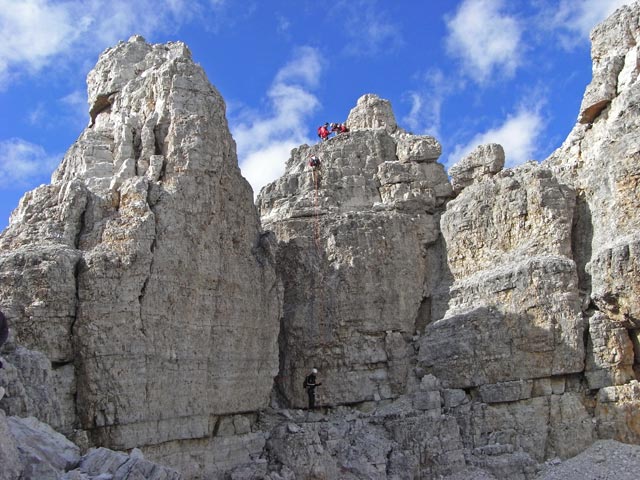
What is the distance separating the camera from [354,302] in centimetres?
2880

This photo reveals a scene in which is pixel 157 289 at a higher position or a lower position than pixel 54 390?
higher

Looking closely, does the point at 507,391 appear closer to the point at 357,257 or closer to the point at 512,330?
the point at 512,330

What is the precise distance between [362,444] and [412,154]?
37.4ft

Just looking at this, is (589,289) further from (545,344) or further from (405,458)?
(405,458)

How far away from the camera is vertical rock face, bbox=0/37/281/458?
803 inches

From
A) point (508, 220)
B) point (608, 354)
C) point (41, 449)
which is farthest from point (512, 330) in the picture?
point (41, 449)

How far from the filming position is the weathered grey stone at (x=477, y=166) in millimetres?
30266

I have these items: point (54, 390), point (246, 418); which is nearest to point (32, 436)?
point (54, 390)

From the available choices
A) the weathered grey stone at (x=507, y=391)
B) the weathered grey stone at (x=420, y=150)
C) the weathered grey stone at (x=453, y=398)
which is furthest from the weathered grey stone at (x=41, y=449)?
the weathered grey stone at (x=420, y=150)

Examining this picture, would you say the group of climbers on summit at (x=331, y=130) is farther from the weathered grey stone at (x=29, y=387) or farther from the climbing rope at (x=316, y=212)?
the weathered grey stone at (x=29, y=387)

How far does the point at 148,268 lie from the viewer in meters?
21.5

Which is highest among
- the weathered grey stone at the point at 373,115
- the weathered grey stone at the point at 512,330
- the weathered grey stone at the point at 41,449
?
the weathered grey stone at the point at 373,115

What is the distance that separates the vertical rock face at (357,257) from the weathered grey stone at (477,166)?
0.48m

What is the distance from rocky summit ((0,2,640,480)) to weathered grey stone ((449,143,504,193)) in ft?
0.26
